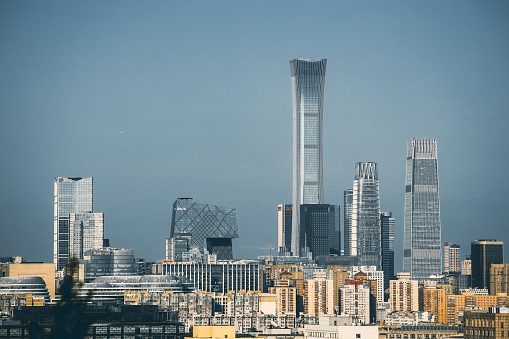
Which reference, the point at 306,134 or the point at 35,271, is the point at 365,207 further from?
the point at 35,271

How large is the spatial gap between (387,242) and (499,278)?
37.7 meters

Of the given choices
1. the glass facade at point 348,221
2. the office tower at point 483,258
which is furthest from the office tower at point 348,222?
the office tower at point 483,258

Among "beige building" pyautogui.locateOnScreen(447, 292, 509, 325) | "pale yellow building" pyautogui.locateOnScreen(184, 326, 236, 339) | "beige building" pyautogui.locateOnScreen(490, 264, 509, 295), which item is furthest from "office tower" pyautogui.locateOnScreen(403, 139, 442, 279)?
"pale yellow building" pyautogui.locateOnScreen(184, 326, 236, 339)

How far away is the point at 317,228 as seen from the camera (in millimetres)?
160250

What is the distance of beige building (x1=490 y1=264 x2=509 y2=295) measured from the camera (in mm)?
118925

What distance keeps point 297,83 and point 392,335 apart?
81.6 m

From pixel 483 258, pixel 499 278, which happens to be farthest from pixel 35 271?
pixel 483 258

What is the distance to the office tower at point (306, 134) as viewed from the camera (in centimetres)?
16138

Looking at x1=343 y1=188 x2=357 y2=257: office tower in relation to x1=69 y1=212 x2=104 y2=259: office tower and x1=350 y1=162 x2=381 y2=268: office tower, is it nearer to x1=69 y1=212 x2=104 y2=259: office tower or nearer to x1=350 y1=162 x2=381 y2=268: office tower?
x1=350 y1=162 x2=381 y2=268: office tower

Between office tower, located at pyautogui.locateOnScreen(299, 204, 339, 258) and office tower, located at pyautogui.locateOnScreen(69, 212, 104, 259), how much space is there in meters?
32.6

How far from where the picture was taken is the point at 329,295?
11462 centimetres

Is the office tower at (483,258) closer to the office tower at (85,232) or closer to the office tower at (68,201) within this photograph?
the office tower at (85,232)

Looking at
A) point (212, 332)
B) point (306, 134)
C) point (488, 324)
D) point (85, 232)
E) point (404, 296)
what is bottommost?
point (212, 332)

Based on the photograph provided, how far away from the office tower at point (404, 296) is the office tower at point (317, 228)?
38.1 meters
